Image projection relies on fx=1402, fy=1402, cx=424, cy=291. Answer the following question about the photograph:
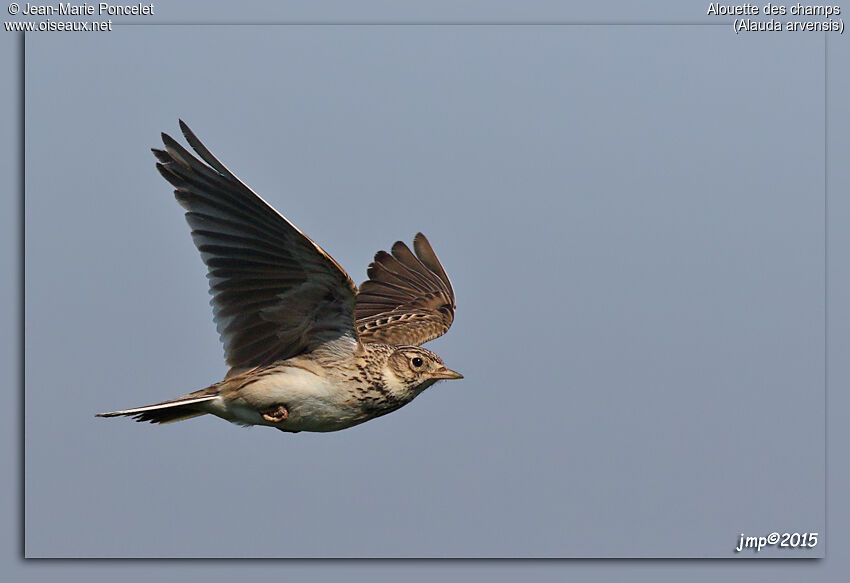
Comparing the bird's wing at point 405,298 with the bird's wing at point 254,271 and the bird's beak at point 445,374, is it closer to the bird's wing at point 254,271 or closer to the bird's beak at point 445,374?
the bird's beak at point 445,374

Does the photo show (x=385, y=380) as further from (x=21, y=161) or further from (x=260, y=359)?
(x=21, y=161)

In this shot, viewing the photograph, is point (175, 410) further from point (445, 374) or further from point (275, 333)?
point (445, 374)

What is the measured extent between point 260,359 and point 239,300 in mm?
377

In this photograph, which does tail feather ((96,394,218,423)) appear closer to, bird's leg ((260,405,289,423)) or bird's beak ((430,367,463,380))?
bird's leg ((260,405,289,423))

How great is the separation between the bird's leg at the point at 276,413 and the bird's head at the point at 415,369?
629 millimetres

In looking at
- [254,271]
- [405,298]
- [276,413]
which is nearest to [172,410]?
[276,413]

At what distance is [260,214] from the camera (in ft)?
25.3

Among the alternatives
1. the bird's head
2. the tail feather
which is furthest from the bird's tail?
the bird's head

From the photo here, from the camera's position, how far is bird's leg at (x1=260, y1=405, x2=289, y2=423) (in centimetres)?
799

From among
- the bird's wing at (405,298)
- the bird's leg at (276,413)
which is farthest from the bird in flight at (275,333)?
the bird's wing at (405,298)

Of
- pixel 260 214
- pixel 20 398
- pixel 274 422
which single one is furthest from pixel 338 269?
pixel 20 398

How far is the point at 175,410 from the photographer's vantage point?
26.5 ft

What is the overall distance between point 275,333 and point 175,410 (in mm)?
725

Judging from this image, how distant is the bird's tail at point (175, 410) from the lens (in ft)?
25.9
